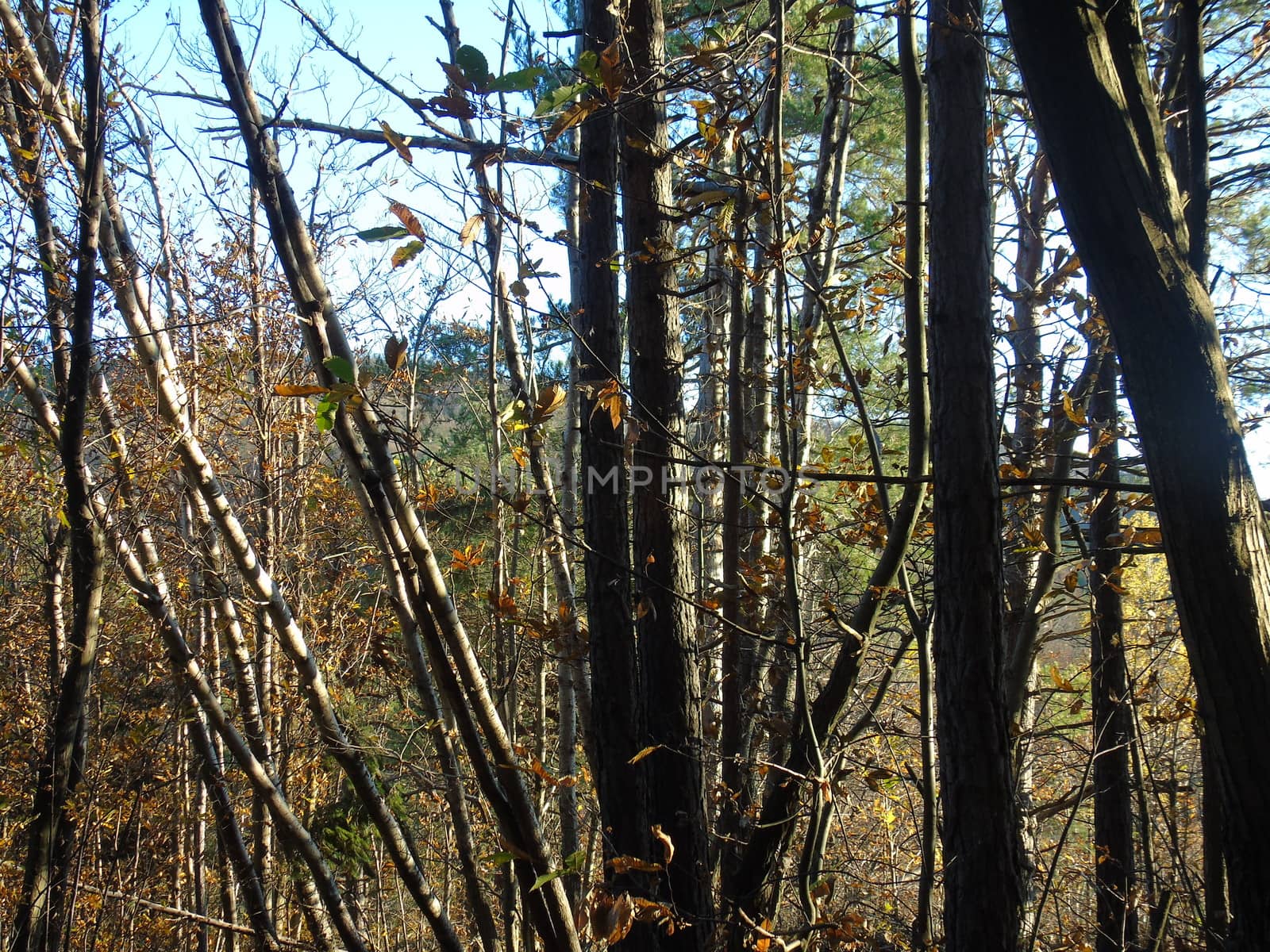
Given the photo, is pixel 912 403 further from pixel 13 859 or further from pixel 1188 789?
pixel 13 859

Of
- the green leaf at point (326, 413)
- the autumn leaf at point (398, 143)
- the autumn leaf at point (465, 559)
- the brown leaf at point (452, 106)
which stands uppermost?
the brown leaf at point (452, 106)

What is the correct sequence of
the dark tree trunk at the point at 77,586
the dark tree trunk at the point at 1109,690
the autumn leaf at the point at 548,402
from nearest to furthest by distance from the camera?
the autumn leaf at the point at 548,402 < the dark tree trunk at the point at 77,586 < the dark tree trunk at the point at 1109,690

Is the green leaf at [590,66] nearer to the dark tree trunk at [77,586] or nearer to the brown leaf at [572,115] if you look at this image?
the brown leaf at [572,115]

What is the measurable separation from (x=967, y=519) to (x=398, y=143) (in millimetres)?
1827

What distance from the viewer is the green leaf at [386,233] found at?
1.74 meters

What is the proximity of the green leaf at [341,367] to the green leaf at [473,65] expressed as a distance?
0.69m

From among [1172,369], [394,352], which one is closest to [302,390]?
[394,352]

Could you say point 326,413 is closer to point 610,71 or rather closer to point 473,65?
point 473,65

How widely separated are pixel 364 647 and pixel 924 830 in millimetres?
7053

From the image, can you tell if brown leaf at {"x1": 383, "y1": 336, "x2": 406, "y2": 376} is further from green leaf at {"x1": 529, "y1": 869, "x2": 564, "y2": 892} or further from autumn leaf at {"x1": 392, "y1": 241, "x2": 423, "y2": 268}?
green leaf at {"x1": 529, "y1": 869, "x2": 564, "y2": 892}

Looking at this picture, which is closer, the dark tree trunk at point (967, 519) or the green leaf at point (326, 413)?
the green leaf at point (326, 413)

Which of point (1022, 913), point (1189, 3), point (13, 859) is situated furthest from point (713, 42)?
point (13, 859)

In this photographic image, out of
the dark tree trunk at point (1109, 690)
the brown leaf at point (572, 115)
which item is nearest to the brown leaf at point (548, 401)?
the brown leaf at point (572, 115)

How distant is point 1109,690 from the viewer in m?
3.74
